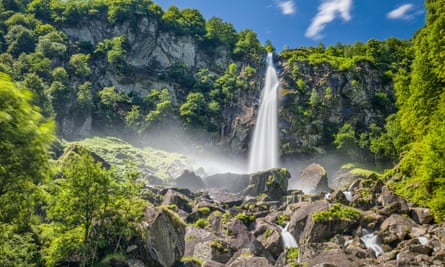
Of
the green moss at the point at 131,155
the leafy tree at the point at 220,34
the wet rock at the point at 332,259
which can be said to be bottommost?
the wet rock at the point at 332,259

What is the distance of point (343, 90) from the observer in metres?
64.4

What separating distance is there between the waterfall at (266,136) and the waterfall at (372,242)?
33.4 meters

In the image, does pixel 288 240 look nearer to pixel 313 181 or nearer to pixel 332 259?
pixel 332 259

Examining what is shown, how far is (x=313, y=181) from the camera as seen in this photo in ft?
141

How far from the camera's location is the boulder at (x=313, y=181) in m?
41.8

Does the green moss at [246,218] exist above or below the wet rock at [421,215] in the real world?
below

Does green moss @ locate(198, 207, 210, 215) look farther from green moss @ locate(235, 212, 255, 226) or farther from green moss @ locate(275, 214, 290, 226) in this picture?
green moss @ locate(275, 214, 290, 226)

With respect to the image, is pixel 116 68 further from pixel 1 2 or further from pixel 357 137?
pixel 357 137

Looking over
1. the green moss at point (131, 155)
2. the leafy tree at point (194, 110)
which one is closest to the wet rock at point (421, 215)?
the green moss at point (131, 155)

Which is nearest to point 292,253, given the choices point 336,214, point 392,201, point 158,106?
point 336,214

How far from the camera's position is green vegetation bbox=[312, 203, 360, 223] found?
926 inches

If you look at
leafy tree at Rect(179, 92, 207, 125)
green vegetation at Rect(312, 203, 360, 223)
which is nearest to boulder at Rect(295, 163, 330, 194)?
green vegetation at Rect(312, 203, 360, 223)

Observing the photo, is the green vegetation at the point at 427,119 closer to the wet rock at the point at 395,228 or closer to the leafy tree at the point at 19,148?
the wet rock at the point at 395,228

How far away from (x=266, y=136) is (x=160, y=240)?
153 feet
